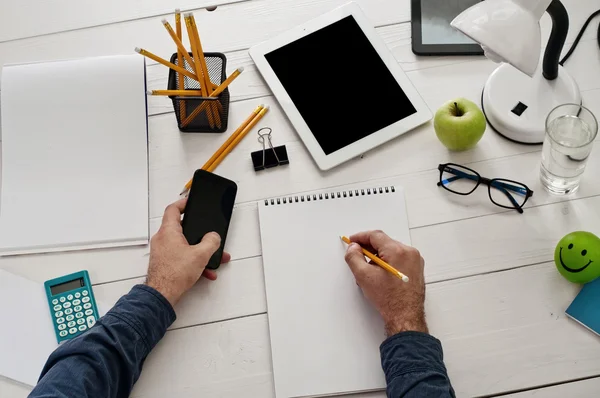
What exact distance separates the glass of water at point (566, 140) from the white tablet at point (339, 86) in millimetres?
197

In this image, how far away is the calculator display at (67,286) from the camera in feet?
3.18

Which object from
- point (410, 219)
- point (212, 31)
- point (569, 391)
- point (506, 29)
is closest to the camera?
point (506, 29)

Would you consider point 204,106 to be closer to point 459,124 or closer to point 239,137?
point 239,137

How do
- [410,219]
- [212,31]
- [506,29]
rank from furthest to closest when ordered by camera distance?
[212,31] < [410,219] < [506,29]

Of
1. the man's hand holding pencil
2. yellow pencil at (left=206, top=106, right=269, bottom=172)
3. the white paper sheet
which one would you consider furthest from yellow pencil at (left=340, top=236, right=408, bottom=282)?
the white paper sheet

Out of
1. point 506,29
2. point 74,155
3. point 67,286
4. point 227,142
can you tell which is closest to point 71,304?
point 67,286

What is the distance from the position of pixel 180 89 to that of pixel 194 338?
1.29 feet

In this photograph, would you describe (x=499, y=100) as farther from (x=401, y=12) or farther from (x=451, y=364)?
(x=451, y=364)

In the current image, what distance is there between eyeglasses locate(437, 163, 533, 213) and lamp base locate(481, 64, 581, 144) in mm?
84

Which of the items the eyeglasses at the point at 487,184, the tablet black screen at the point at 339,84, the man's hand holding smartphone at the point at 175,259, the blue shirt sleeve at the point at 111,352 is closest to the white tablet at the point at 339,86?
the tablet black screen at the point at 339,84

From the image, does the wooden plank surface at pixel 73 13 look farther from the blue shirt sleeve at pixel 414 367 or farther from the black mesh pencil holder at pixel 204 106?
the blue shirt sleeve at pixel 414 367

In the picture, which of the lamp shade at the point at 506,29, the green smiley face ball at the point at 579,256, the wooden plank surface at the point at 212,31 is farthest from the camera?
the wooden plank surface at the point at 212,31

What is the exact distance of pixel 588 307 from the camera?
0.91 meters

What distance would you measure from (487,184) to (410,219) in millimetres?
139
